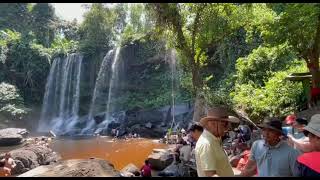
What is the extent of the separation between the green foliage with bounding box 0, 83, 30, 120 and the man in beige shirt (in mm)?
29143

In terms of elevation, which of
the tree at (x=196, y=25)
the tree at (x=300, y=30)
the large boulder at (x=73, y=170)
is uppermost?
the tree at (x=196, y=25)

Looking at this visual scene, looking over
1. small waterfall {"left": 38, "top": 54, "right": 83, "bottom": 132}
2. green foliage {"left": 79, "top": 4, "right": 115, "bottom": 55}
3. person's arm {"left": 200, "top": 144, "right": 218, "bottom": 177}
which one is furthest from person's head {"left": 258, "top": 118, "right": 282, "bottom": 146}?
green foliage {"left": 79, "top": 4, "right": 115, "bottom": 55}

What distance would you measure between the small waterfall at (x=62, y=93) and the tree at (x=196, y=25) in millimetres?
19086

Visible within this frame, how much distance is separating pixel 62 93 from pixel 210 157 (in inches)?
1212

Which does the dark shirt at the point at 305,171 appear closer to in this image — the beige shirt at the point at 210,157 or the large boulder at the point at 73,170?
the beige shirt at the point at 210,157

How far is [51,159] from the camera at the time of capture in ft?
47.8

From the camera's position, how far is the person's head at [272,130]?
328cm

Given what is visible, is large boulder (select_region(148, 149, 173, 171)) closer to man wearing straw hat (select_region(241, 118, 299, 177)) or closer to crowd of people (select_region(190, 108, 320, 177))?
crowd of people (select_region(190, 108, 320, 177))

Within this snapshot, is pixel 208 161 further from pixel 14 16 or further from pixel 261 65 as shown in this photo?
pixel 14 16

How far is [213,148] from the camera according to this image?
2836 mm

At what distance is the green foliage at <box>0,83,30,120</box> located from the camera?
2948 cm

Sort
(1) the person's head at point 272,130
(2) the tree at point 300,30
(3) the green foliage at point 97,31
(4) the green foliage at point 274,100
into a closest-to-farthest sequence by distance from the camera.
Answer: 1. (1) the person's head at point 272,130
2. (2) the tree at point 300,30
3. (4) the green foliage at point 274,100
4. (3) the green foliage at point 97,31

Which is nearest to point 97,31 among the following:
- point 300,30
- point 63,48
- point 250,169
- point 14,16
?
point 63,48

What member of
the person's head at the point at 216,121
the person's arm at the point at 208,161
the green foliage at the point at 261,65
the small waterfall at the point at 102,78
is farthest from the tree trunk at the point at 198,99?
the small waterfall at the point at 102,78
